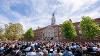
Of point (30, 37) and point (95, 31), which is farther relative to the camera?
point (30, 37)

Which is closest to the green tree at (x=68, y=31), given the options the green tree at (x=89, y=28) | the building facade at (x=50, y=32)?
the green tree at (x=89, y=28)

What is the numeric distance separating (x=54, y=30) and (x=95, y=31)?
161ft

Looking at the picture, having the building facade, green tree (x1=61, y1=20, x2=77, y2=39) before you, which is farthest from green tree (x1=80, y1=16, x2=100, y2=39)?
the building facade

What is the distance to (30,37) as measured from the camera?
11919 centimetres

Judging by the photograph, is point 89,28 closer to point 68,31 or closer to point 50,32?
point 68,31

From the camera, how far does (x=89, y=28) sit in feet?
219

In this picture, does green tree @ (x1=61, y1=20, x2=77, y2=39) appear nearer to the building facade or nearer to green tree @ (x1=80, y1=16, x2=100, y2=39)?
green tree @ (x1=80, y1=16, x2=100, y2=39)

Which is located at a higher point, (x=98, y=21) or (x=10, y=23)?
(x=10, y=23)

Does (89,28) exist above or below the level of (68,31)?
below

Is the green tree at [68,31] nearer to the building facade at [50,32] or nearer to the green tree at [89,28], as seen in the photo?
the green tree at [89,28]

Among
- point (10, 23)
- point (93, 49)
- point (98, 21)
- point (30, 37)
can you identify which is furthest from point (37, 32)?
point (93, 49)

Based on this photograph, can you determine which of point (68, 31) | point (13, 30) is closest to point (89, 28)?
point (68, 31)

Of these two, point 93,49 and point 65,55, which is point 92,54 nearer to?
point 93,49

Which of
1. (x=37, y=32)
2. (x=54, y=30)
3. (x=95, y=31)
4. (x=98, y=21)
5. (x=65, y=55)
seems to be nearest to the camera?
(x=65, y=55)
